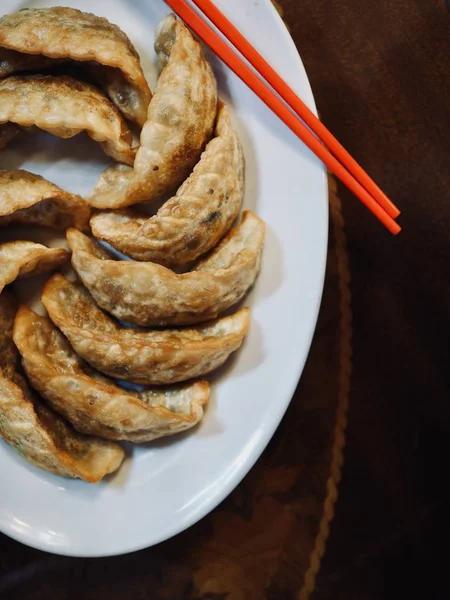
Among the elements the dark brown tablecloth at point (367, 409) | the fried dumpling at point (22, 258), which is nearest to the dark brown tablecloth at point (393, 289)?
the dark brown tablecloth at point (367, 409)

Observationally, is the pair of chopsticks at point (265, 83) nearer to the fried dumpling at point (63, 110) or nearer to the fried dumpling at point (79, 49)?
the fried dumpling at point (79, 49)

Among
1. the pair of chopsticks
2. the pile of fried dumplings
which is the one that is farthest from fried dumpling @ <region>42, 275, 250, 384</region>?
the pair of chopsticks

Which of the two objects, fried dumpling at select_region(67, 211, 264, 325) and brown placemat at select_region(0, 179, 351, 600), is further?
brown placemat at select_region(0, 179, 351, 600)

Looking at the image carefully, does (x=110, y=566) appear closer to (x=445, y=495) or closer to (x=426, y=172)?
(x=445, y=495)

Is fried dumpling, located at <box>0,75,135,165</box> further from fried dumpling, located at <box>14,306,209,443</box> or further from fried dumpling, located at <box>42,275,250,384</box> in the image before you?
fried dumpling, located at <box>14,306,209,443</box>

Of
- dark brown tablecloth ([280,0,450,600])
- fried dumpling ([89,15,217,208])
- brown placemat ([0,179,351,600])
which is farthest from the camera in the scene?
brown placemat ([0,179,351,600])

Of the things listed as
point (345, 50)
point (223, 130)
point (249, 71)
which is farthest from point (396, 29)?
point (223, 130)
